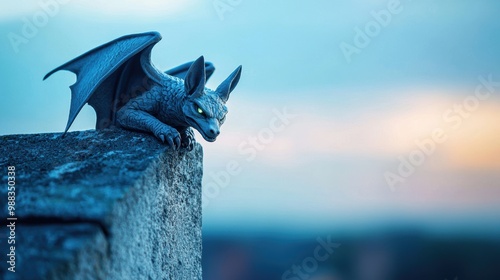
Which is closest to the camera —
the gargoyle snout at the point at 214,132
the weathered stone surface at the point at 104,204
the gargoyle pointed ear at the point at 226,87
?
the weathered stone surface at the point at 104,204

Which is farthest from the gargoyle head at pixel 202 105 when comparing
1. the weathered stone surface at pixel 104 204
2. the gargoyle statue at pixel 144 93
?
the weathered stone surface at pixel 104 204

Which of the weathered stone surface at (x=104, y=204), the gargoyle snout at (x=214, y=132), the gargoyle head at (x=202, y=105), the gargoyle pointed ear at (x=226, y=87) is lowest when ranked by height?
the weathered stone surface at (x=104, y=204)

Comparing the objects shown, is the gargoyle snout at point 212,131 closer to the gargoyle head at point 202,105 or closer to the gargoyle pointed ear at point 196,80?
the gargoyle head at point 202,105

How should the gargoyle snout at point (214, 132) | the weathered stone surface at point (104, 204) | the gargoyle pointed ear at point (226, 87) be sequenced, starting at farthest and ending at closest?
the gargoyle pointed ear at point (226, 87)
the gargoyle snout at point (214, 132)
the weathered stone surface at point (104, 204)

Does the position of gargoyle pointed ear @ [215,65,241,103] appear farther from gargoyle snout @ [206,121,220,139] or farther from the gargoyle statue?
gargoyle snout @ [206,121,220,139]

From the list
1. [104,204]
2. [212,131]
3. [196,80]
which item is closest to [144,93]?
[196,80]

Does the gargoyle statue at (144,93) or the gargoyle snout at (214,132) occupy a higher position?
the gargoyle statue at (144,93)

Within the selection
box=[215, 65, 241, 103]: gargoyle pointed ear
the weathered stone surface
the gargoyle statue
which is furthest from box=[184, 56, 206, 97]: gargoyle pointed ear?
the weathered stone surface

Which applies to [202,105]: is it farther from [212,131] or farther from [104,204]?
[104,204]
